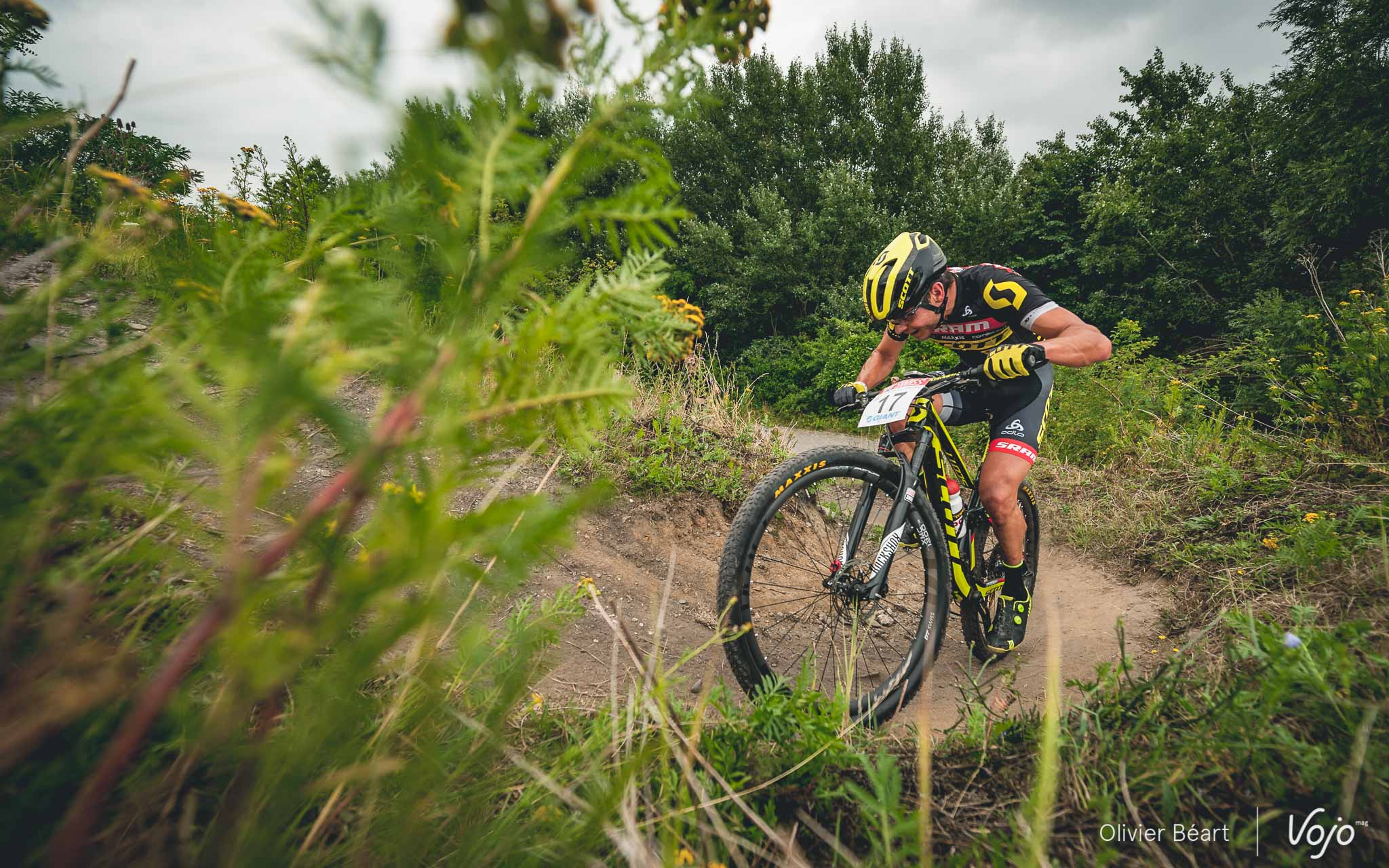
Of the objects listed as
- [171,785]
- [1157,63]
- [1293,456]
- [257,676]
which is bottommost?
[1293,456]

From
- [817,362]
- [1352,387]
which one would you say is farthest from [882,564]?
[817,362]

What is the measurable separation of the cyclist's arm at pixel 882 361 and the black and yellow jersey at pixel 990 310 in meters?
0.26

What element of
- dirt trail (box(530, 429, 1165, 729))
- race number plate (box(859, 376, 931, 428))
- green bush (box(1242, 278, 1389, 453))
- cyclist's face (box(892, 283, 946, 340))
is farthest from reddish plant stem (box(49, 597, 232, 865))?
green bush (box(1242, 278, 1389, 453))

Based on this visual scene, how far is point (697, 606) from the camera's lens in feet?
10.4

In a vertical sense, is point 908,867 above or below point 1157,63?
below

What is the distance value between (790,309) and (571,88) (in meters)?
19.2

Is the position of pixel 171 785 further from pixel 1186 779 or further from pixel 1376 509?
pixel 1376 509

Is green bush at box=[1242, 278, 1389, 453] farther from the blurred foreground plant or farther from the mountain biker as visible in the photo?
the blurred foreground plant

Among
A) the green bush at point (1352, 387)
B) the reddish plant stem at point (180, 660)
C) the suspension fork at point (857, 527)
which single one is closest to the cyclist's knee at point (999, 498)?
the suspension fork at point (857, 527)

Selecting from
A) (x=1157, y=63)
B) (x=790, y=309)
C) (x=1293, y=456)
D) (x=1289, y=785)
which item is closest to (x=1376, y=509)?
(x=1293, y=456)

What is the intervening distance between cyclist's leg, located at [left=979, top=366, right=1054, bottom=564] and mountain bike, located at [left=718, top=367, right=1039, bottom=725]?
0.10 metres

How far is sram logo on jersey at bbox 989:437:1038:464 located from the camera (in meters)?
2.92

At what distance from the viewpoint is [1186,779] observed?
3.18 feet

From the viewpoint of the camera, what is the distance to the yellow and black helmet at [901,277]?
2.94m
